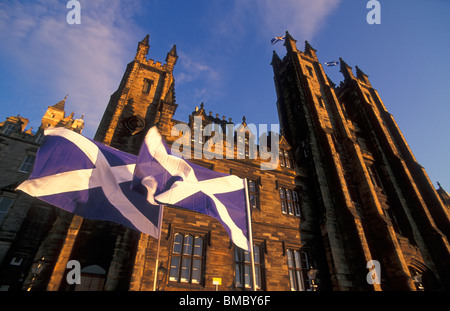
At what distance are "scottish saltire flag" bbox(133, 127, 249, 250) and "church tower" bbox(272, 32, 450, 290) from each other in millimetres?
7864

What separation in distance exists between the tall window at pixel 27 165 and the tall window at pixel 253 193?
24.0 m

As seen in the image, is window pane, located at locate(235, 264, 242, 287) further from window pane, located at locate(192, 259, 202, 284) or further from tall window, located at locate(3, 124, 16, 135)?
tall window, located at locate(3, 124, 16, 135)

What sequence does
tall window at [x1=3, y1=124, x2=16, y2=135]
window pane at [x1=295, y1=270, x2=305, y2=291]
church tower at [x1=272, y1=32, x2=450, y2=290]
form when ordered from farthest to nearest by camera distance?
tall window at [x1=3, y1=124, x2=16, y2=135] → church tower at [x1=272, y1=32, x2=450, y2=290] → window pane at [x1=295, y1=270, x2=305, y2=291]

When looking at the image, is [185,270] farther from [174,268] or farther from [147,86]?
[147,86]

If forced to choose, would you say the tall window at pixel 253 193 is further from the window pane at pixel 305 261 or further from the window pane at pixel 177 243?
the window pane at pixel 177 243

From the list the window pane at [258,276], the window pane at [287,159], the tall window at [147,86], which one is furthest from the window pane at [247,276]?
the tall window at [147,86]

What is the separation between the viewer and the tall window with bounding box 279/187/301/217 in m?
14.8

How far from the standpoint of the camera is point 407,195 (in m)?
17.6

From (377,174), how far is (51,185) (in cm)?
2181

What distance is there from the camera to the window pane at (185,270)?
34.4ft

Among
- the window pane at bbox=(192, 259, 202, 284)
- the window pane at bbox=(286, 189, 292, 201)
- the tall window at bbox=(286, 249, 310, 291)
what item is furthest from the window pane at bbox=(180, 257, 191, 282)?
the window pane at bbox=(286, 189, 292, 201)

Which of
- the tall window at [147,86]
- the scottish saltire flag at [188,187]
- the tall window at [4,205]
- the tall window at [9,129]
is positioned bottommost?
the scottish saltire flag at [188,187]
